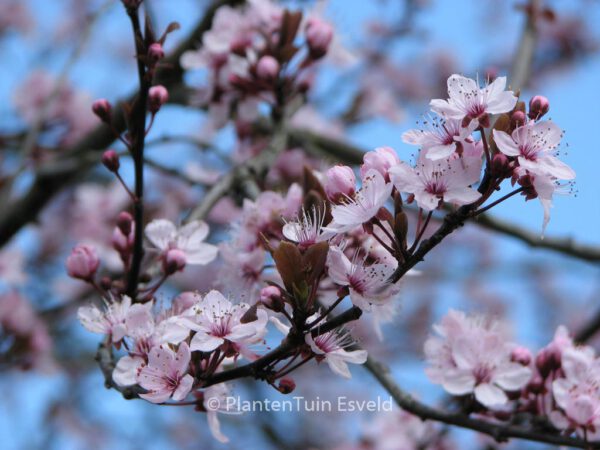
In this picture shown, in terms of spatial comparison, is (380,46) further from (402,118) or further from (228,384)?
(228,384)

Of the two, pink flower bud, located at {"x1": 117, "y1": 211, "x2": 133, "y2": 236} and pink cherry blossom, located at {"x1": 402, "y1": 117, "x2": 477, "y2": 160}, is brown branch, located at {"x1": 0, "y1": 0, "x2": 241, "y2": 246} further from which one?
pink cherry blossom, located at {"x1": 402, "y1": 117, "x2": 477, "y2": 160}

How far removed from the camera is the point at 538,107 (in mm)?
1324

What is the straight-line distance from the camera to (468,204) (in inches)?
47.1

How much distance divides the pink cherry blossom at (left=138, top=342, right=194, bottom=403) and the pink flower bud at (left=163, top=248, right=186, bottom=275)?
399 mm

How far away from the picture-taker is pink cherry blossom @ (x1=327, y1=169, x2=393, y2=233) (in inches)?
48.7

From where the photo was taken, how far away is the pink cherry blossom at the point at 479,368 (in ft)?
5.36

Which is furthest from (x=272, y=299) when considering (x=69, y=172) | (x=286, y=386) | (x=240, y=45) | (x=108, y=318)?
(x=69, y=172)

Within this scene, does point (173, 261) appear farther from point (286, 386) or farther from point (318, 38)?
point (318, 38)

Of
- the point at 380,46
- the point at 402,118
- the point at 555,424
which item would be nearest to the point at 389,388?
the point at 555,424

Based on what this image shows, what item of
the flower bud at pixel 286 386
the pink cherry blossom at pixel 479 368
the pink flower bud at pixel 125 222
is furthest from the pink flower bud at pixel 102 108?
the pink cherry blossom at pixel 479 368

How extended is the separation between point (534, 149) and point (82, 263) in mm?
1039

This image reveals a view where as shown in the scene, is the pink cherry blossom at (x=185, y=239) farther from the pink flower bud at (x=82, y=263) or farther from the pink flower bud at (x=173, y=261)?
the pink flower bud at (x=82, y=263)

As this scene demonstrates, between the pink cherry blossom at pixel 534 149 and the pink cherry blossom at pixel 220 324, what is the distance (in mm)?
490

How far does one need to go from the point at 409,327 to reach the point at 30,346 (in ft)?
13.4
